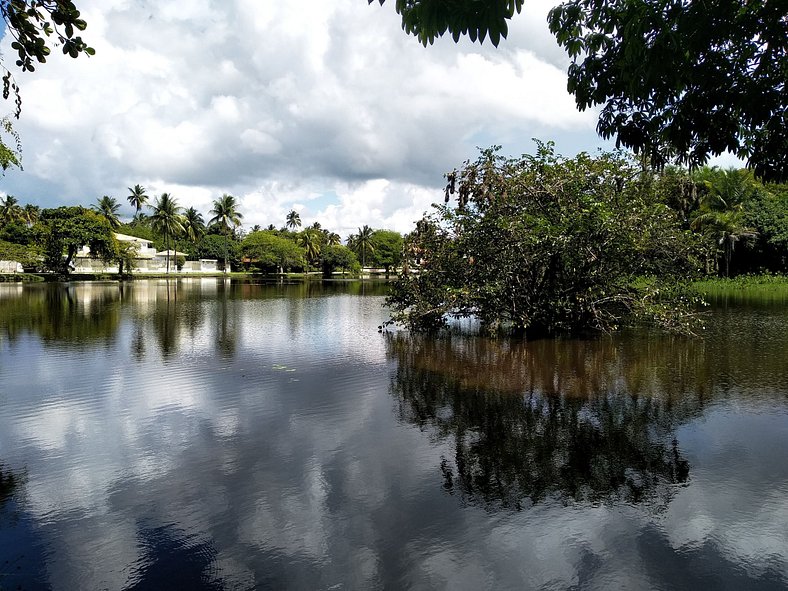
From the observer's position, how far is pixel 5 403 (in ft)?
30.9

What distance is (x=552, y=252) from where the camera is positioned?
15445 mm

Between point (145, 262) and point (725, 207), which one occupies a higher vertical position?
point (725, 207)

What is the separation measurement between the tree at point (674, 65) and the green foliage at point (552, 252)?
9.01 meters

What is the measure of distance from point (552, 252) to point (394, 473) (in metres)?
10.7

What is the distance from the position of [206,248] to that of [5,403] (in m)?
83.5

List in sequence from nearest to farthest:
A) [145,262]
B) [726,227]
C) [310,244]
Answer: [726,227] < [145,262] < [310,244]

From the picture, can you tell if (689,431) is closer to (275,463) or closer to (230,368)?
(275,463)

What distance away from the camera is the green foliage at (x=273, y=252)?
3214 inches

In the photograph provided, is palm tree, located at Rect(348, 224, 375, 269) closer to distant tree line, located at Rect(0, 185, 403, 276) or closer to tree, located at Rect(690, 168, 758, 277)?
distant tree line, located at Rect(0, 185, 403, 276)

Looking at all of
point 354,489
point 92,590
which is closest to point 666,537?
point 354,489

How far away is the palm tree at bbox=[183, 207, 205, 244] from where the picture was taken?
76875mm

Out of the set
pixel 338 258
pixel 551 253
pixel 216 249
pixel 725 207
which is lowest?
pixel 551 253

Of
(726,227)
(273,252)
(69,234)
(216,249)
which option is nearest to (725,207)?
(726,227)

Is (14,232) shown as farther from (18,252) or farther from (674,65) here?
(674,65)
